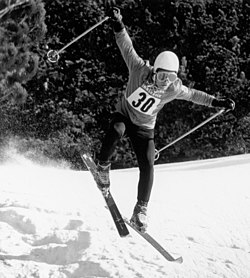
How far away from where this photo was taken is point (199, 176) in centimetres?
715

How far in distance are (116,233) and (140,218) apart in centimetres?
23

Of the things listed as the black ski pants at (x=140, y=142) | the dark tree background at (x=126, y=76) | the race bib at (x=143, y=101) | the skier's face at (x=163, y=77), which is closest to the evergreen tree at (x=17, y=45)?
the dark tree background at (x=126, y=76)

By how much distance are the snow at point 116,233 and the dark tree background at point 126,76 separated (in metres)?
7.97

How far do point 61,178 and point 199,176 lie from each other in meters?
1.74

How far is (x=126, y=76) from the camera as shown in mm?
14977

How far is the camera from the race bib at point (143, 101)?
471cm

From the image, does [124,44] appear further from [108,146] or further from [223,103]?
[223,103]

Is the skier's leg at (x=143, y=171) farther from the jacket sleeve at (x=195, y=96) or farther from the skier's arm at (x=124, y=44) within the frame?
the skier's arm at (x=124, y=44)

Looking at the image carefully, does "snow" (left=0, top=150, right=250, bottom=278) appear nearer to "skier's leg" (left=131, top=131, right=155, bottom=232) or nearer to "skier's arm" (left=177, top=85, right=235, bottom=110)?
"skier's leg" (left=131, top=131, right=155, bottom=232)

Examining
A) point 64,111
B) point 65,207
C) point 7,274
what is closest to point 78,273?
point 7,274

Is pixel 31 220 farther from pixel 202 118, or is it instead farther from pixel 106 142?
pixel 202 118

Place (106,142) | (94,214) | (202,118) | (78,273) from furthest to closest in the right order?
(202,118) < (94,214) < (106,142) < (78,273)

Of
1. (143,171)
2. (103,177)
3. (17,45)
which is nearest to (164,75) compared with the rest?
(143,171)

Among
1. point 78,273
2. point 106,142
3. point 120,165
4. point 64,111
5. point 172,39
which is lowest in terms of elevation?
point 120,165
